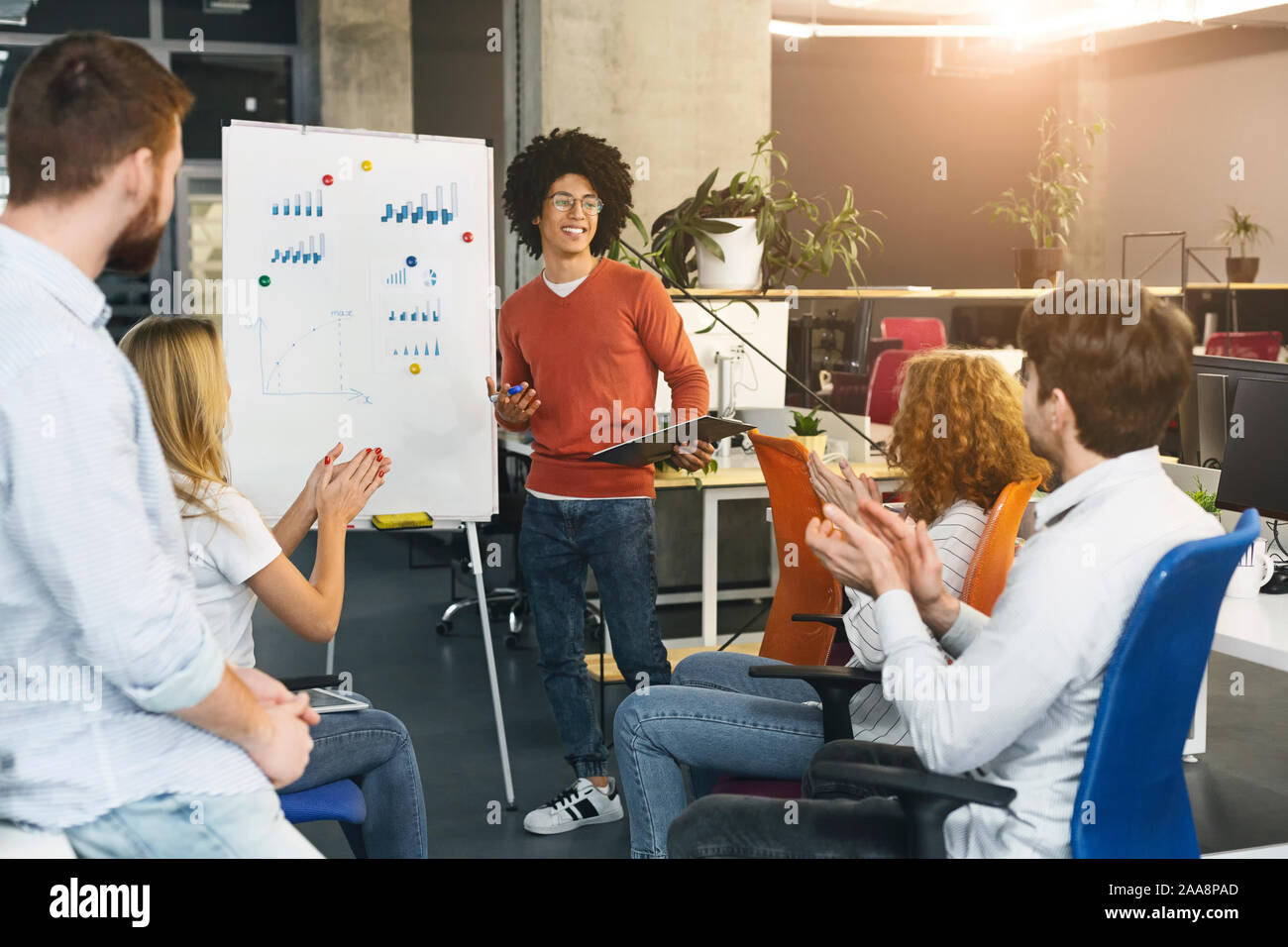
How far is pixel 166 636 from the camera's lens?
122cm

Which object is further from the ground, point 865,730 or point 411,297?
point 411,297

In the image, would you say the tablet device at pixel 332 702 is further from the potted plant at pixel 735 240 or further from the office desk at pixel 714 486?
the potted plant at pixel 735 240

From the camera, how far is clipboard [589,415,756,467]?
2.86m

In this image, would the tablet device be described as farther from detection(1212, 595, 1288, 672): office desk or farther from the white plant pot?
the white plant pot

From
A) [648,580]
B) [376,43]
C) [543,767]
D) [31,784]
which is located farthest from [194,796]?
[376,43]

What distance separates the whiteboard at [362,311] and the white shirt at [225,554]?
105 cm

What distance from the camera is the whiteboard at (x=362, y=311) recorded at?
2.96 metres

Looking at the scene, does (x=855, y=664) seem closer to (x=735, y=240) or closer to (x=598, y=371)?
(x=598, y=371)

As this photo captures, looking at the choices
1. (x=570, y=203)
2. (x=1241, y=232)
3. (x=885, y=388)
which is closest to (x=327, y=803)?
(x=570, y=203)

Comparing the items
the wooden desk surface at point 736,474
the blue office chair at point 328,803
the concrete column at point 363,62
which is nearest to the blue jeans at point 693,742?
the blue office chair at point 328,803

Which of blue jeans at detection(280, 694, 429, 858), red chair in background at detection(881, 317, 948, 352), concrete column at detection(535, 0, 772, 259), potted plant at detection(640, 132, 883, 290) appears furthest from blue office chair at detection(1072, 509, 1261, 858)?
red chair in background at detection(881, 317, 948, 352)

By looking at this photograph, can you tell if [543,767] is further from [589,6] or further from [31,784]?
[589,6]
